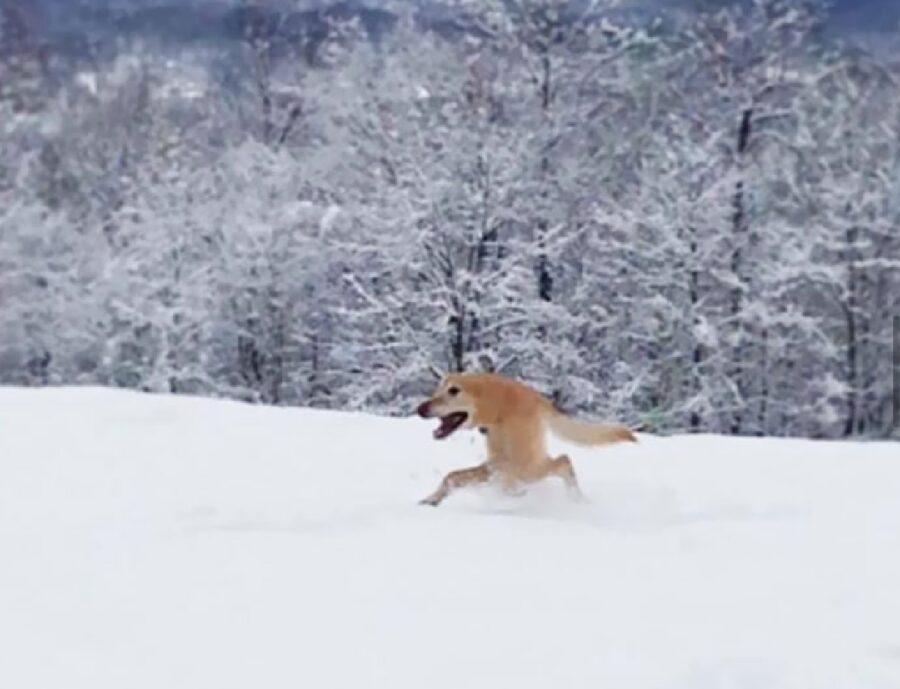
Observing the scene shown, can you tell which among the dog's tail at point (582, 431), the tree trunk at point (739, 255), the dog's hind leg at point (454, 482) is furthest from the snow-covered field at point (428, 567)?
the tree trunk at point (739, 255)

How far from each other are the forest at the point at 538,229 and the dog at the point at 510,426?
11058 mm

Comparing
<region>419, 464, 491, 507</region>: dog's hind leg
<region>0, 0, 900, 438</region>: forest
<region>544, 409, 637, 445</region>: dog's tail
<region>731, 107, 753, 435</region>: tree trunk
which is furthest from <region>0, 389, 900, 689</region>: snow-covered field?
<region>731, 107, 753, 435</region>: tree trunk

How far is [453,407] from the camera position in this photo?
4477 millimetres

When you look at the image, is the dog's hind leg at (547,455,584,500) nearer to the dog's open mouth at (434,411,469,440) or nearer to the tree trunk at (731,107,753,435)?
the dog's open mouth at (434,411,469,440)

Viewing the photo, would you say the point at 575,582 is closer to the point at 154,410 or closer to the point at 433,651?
the point at 433,651

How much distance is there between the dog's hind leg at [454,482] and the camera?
4215 mm

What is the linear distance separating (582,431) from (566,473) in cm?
23

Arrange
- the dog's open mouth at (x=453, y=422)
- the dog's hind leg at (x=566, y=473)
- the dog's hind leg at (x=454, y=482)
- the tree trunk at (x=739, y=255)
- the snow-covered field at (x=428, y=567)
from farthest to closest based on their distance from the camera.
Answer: the tree trunk at (x=739, y=255)
the dog's open mouth at (x=453, y=422)
the dog's hind leg at (x=566, y=473)
the dog's hind leg at (x=454, y=482)
the snow-covered field at (x=428, y=567)

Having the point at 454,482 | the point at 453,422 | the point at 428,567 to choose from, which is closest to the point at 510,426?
the point at 453,422

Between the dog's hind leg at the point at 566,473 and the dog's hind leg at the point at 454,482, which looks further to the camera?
the dog's hind leg at the point at 566,473

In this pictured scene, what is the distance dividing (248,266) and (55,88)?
4.01 meters

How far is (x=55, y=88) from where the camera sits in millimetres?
19500

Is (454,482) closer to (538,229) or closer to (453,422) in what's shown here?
(453,422)

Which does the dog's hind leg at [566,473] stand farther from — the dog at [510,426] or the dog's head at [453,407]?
the dog's head at [453,407]
